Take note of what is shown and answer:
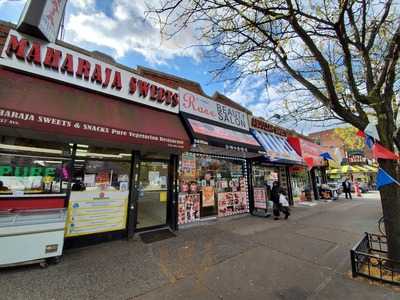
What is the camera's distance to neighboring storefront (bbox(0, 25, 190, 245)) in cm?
390

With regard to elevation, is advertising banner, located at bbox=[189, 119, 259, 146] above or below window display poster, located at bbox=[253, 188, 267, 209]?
above

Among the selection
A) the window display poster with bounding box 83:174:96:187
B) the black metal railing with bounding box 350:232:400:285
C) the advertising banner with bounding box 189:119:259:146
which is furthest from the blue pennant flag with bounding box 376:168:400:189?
the window display poster with bounding box 83:174:96:187

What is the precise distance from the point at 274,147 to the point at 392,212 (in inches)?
244

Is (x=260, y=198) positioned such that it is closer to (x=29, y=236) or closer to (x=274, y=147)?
(x=274, y=147)

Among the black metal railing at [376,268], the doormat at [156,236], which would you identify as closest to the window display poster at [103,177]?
the doormat at [156,236]

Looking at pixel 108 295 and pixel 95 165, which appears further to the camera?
pixel 95 165

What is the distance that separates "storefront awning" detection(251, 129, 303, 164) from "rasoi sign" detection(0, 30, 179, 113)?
17.1 ft

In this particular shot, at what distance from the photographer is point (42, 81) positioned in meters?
4.27

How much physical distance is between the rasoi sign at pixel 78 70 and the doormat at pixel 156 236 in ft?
13.4

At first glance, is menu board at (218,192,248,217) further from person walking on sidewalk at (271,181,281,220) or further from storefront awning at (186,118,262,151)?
storefront awning at (186,118,262,151)

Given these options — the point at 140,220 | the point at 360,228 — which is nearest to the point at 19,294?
the point at 140,220

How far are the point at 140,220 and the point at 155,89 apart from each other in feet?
14.1

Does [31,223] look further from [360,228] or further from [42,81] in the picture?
[360,228]

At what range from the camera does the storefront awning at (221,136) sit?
6322 millimetres
